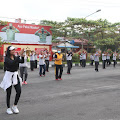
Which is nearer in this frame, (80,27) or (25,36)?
(25,36)

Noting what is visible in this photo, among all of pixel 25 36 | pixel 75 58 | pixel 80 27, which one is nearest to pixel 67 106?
pixel 25 36

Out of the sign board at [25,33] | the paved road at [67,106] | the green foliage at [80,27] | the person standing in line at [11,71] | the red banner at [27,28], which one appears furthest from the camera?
the green foliage at [80,27]

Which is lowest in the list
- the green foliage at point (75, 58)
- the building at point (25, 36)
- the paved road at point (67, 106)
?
the paved road at point (67, 106)

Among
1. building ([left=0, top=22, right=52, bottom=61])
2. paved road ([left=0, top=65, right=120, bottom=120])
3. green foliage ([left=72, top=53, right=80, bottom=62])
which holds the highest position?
building ([left=0, top=22, right=52, bottom=61])

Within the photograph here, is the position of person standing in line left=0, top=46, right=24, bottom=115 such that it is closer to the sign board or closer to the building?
the building

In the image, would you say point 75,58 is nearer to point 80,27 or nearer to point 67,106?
point 80,27

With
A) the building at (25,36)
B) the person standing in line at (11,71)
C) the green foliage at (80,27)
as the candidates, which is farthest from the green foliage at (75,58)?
the person standing in line at (11,71)

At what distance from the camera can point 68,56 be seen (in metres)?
15.0

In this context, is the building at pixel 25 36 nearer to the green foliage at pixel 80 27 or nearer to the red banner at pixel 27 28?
the red banner at pixel 27 28

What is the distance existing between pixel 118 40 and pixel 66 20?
10.8 meters

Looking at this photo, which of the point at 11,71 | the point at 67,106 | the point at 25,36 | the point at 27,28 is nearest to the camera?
the point at 11,71

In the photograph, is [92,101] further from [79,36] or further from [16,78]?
[79,36]

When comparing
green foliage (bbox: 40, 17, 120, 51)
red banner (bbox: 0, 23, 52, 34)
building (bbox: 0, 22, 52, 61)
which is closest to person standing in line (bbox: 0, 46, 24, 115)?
building (bbox: 0, 22, 52, 61)

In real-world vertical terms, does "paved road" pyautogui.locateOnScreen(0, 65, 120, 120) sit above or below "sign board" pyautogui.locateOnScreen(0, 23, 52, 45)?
below
